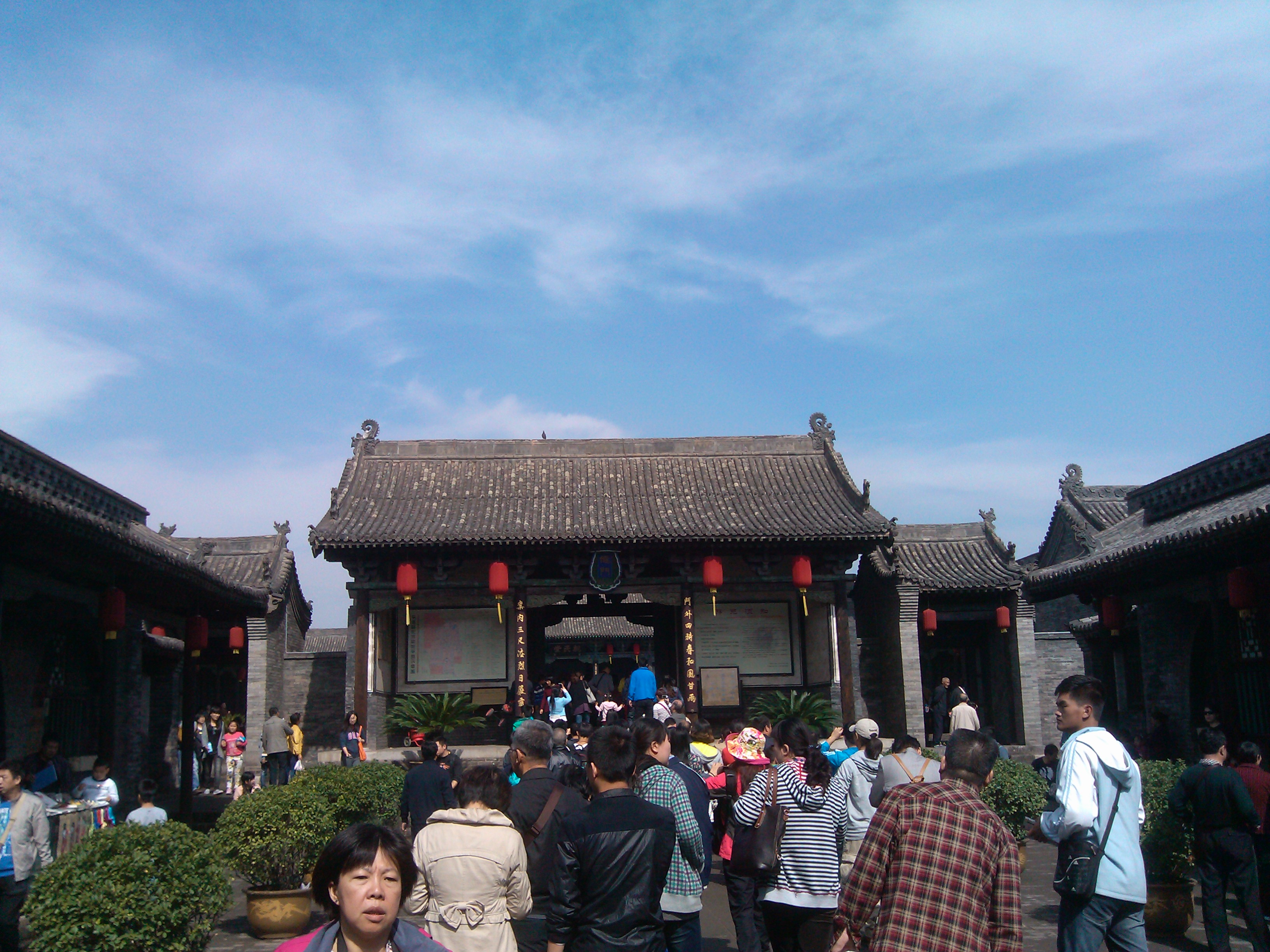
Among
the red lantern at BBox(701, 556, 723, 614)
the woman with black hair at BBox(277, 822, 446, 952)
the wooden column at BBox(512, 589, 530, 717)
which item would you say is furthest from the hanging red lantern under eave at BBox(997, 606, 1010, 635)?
the woman with black hair at BBox(277, 822, 446, 952)

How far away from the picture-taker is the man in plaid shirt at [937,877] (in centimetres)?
333

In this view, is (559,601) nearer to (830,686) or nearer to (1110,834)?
(830,686)

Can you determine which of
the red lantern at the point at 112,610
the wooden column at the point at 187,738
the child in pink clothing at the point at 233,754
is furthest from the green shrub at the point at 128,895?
the child in pink clothing at the point at 233,754

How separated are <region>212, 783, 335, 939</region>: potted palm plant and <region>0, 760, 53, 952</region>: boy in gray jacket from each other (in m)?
1.59

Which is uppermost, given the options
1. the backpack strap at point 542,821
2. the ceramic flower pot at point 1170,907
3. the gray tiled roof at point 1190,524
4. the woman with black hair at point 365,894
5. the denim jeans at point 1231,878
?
the gray tiled roof at point 1190,524

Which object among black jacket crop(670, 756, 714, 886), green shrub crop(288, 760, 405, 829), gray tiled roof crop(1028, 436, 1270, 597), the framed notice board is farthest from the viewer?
the framed notice board

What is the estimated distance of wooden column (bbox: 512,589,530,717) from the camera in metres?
18.7

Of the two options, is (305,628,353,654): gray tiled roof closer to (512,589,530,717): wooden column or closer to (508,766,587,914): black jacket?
(512,589,530,717): wooden column

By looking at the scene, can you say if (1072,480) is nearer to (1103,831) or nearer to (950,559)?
(950,559)

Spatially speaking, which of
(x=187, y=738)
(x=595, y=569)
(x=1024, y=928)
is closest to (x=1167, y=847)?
(x=1024, y=928)

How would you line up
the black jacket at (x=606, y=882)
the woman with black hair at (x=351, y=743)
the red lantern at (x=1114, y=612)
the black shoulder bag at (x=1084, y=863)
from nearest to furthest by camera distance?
the black jacket at (x=606, y=882) → the black shoulder bag at (x=1084, y=863) → the woman with black hair at (x=351, y=743) → the red lantern at (x=1114, y=612)

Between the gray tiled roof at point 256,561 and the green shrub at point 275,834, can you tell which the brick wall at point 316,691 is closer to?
the gray tiled roof at point 256,561

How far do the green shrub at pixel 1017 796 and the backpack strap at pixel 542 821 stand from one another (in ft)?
17.6

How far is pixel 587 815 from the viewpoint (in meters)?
3.98
